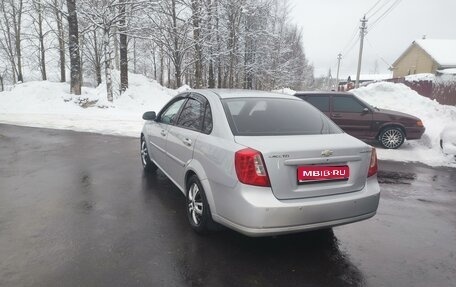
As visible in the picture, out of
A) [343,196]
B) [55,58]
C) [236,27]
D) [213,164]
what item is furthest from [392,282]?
[55,58]

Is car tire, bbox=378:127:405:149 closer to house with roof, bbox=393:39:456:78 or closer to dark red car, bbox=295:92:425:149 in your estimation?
dark red car, bbox=295:92:425:149

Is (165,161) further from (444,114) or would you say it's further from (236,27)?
(236,27)

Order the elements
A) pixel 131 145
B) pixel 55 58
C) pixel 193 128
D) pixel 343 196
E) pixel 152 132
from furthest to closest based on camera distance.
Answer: pixel 55 58 < pixel 131 145 < pixel 152 132 < pixel 193 128 < pixel 343 196

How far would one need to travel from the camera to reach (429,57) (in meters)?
42.6

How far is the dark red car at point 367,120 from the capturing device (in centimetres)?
984

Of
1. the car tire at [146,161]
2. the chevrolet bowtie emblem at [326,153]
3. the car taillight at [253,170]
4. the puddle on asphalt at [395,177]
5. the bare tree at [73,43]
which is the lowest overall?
the puddle on asphalt at [395,177]

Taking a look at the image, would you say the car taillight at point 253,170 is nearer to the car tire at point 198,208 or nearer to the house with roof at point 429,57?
the car tire at point 198,208

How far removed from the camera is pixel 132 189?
5.68m

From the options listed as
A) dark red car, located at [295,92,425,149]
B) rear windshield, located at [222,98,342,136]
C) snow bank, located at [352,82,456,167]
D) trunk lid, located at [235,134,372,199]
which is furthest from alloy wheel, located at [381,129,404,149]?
trunk lid, located at [235,134,372,199]

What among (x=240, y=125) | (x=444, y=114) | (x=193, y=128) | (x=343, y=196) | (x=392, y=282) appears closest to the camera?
(x=392, y=282)

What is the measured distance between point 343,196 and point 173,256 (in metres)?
1.77

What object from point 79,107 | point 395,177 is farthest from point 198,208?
point 79,107

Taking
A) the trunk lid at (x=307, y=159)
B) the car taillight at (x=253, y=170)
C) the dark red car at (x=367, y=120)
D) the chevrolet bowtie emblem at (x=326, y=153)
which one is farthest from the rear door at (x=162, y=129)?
the dark red car at (x=367, y=120)

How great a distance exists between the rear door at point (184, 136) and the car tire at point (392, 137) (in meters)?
7.02
